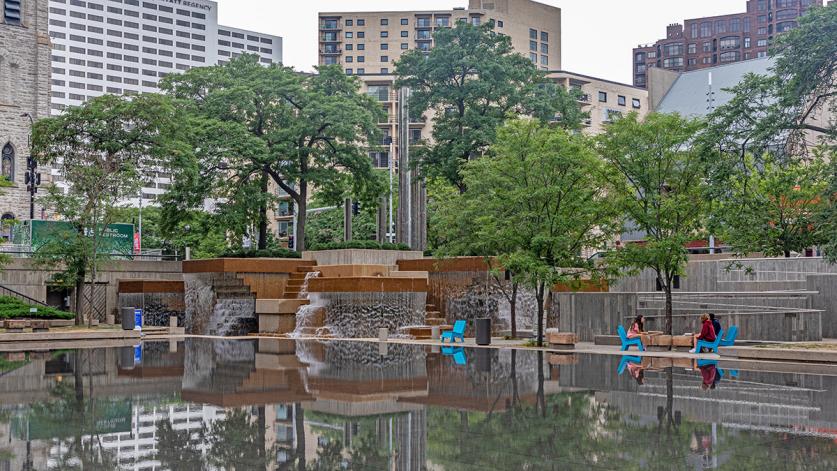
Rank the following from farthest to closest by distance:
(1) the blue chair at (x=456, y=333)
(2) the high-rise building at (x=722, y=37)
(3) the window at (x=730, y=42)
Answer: (3) the window at (x=730, y=42), (2) the high-rise building at (x=722, y=37), (1) the blue chair at (x=456, y=333)

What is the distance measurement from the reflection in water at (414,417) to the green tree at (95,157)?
18.6 metres

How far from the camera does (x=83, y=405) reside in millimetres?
16859

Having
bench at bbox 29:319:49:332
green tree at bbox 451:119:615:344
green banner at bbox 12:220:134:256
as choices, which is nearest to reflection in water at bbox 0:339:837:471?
green tree at bbox 451:119:615:344

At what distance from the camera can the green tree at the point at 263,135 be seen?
4912 centimetres

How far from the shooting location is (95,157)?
150 feet

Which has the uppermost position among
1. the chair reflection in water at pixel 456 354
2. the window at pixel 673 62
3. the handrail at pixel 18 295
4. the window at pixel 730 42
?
the window at pixel 730 42

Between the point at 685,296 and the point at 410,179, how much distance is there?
67.9 ft

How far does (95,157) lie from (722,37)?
154m

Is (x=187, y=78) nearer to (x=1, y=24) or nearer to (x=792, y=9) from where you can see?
(x=1, y=24)

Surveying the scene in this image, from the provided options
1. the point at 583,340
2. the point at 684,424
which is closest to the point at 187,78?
the point at 583,340

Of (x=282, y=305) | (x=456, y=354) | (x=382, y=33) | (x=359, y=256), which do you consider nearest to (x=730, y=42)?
(x=382, y=33)

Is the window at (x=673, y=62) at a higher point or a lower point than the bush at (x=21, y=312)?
higher

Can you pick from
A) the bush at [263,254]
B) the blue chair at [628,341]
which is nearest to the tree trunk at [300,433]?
the blue chair at [628,341]

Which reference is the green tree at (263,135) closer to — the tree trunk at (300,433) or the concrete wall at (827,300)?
the concrete wall at (827,300)
